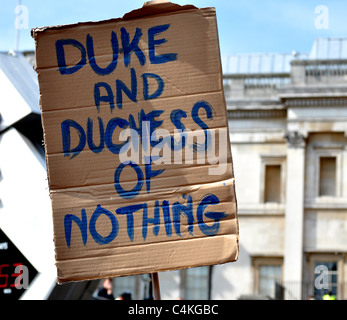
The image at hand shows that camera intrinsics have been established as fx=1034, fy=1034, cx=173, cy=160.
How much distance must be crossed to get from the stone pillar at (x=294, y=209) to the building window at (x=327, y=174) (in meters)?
0.77

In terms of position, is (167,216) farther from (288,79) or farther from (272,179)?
(288,79)

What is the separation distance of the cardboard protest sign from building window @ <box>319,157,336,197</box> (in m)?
28.1

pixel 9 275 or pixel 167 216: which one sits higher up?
pixel 167 216

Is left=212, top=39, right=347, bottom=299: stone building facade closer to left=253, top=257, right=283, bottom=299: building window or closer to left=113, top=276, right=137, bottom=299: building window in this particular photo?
left=253, top=257, right=283, bottom=299: building window

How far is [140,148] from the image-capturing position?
423cm

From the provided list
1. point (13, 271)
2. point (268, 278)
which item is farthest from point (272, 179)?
point (13, 271)

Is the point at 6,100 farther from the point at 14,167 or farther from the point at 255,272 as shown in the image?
the point at 255,272

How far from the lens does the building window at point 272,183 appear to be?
32.4m

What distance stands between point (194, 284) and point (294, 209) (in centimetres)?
389

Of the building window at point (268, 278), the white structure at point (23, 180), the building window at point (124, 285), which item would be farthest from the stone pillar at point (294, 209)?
the white structure at point (23, 180)

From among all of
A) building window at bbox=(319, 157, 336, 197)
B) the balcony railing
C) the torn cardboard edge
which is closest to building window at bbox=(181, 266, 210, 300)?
Answer: building window at bbox=(319, 157, 336, 197)

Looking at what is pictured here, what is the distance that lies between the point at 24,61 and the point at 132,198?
4210 millimetres
